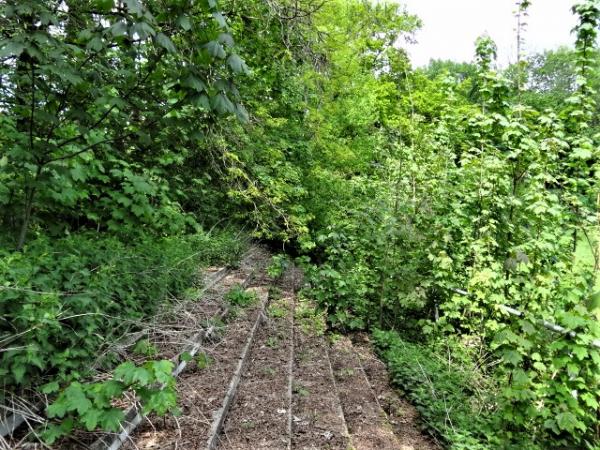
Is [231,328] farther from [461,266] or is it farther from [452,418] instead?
[461,266]

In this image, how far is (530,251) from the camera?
149 inches

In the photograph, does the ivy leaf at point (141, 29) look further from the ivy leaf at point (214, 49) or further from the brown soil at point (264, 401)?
the brown soil at point (264, 401)

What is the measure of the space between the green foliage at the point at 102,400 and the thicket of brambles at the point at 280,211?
0.01 meters

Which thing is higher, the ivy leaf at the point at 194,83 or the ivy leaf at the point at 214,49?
the ivy leaf at the point at 214,49

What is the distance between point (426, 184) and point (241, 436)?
4.00 meters

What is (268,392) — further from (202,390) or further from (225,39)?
(225,39)

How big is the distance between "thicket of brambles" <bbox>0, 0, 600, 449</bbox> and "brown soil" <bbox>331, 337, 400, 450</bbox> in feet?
1.40

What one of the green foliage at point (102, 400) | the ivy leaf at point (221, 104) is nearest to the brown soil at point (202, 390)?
the green foliage at point (102, 400)

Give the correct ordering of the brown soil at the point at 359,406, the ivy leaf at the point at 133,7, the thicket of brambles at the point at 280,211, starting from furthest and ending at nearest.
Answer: the brown soil at the point at 359,406 < the thicket of brambles at the point at 280,211 < the ivy leaf at the point at 133,7

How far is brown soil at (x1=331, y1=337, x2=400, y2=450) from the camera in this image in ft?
10.4

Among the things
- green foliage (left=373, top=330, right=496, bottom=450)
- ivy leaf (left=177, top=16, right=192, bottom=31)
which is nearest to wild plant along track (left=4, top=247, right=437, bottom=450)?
green foliage (left=373, top=330, right=496, bottom=450)

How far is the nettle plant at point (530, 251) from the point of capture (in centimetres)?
304

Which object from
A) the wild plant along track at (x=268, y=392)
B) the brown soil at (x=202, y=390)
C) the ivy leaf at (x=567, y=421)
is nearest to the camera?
the brown soil at (x=202, y=390)

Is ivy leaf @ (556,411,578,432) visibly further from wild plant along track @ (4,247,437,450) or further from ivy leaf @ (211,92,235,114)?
ivy leaf @ (211,92,235,114)
